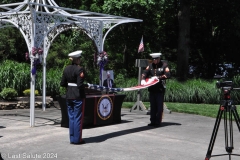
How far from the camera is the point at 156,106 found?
1070 centimetres

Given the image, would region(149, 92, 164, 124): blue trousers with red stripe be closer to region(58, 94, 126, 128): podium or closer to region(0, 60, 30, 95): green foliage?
region(58, 94, 126, 128): podium

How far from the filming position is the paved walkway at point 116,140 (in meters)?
7.52

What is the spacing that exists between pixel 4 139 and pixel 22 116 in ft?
12.5

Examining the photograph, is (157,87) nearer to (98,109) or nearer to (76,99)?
(98,109)

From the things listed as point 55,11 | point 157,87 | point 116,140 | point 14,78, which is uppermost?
point 55,11

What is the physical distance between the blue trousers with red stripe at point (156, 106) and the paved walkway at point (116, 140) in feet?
0.94

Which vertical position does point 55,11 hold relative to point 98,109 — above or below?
above

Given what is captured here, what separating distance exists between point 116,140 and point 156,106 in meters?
2.13

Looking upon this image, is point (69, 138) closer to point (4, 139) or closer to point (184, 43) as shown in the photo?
point (4, 139)

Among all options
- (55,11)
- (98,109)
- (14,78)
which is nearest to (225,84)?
(98,109)

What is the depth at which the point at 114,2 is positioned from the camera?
19891mm

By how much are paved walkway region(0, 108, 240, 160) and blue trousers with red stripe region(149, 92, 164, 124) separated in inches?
11.3

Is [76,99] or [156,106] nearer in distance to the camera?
[76,99]

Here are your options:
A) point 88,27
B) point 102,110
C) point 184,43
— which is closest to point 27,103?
point 88,27
